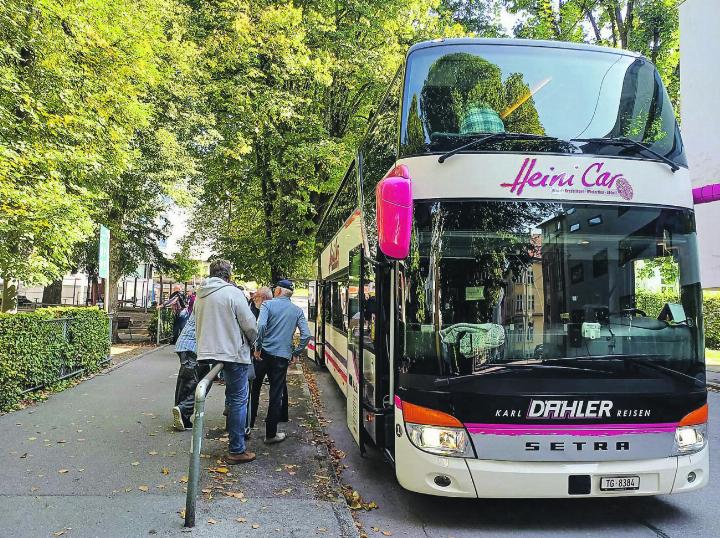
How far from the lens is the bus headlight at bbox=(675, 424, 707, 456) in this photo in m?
4.43

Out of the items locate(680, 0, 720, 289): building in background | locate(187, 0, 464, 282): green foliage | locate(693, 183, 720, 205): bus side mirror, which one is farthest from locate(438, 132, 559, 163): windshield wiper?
locate(680, 0, 720, 289): building in background

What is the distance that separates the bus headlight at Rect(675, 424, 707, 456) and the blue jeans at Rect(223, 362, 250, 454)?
3.76 m

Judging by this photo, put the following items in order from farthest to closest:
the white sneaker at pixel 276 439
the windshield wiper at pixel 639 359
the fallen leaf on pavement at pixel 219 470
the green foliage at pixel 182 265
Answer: the green foliage at pixel 182 265, the white sneaker at pixel 276 439, the fallen leaf on pavement at pixel 219 470, the windshield wiper at pixel 639 359

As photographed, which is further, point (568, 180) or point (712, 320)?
point (712, 320)

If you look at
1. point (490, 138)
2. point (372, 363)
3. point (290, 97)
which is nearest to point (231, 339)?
point (372, 363)

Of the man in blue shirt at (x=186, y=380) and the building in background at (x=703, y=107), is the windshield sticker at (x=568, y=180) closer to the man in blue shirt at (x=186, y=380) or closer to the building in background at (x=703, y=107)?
the man in blue shirt at (x=186, y=380)

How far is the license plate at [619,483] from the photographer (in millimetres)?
4270

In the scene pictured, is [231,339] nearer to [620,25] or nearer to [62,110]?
[62,110]

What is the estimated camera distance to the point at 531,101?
16.0 ft

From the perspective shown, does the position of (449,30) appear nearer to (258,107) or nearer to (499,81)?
(258,107)

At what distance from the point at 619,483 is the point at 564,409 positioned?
0.69m

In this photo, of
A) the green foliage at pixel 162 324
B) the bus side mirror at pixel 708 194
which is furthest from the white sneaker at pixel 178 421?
the green foliage at pixel 162 324

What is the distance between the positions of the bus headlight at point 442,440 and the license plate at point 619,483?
1001 millimetres

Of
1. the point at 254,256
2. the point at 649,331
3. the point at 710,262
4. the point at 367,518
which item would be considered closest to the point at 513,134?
the point at 649,331
